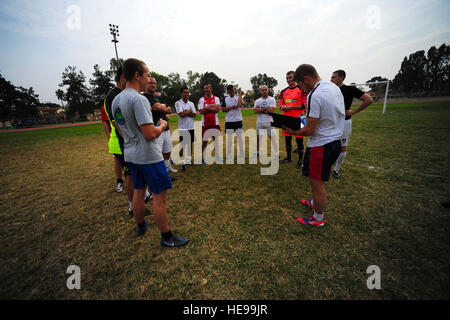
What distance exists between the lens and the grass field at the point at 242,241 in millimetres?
1895

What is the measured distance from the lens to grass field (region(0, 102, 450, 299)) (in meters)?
1.89

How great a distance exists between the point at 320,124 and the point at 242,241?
2.04 m

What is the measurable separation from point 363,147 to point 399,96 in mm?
77969

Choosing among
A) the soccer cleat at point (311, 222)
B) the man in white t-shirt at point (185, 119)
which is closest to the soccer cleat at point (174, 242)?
the soccer cleat at point (311, 222)

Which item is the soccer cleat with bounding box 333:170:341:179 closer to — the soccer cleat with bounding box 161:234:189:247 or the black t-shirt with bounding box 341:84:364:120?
the black t-shirt with bounding box 341:84:364:120

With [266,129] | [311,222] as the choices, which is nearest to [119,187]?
[311,222]

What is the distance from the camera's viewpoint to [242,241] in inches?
99.5

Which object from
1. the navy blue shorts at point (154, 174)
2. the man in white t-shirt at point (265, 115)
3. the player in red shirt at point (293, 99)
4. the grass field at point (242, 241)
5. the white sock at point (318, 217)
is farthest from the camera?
the man in white t-shirt at point (265, 115)

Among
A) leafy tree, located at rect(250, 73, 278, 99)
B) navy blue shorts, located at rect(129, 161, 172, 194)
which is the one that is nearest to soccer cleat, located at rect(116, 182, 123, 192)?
navy blue shorts, located at rect(129, 161, 172, 194)

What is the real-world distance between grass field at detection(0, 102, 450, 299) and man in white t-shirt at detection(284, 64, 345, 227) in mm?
820

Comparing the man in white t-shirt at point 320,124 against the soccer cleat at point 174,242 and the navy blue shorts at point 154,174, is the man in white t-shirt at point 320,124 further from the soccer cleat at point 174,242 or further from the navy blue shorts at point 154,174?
the soccer cleat at point 174,242
